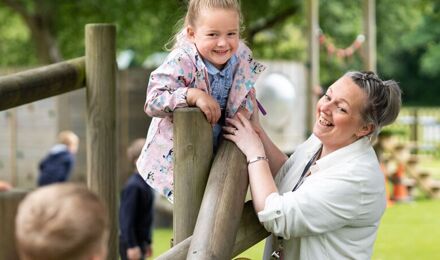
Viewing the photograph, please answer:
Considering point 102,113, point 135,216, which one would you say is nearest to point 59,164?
point 135,216

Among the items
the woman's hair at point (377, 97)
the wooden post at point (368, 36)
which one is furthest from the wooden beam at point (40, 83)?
the wooden post at point (368, 36)

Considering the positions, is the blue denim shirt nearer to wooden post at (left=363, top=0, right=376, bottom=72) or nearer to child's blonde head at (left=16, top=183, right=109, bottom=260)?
child's blonde head at (left=16, top=183, right=109, bottom=260)

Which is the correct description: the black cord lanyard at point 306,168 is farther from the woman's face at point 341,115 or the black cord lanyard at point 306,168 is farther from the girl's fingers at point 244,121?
the girl's fingers at point 244,121

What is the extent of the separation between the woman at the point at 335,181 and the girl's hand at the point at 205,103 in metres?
0.13

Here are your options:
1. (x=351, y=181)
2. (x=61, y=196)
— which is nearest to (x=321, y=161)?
(x=351, y=181)

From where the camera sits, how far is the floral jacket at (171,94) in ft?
10.2

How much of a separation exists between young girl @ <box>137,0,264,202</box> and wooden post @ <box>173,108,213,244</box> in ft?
0.14

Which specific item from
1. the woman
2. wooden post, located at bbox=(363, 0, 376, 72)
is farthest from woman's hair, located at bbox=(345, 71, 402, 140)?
wooden post, located at bbox=(363, 0, 376, 72)

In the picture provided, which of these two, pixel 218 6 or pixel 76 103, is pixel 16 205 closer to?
pixel 218 6

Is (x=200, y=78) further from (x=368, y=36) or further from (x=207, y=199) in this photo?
(x=368, y=36)

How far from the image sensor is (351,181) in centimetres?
297

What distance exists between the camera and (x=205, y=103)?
302 centimetres

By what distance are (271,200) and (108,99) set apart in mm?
1510

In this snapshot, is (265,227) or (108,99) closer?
(265,227)
